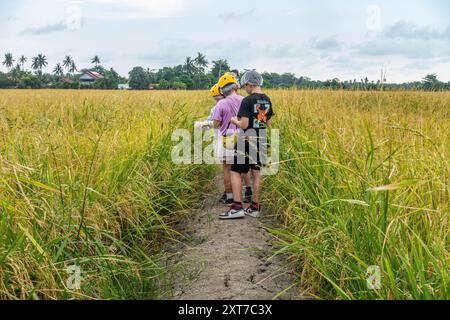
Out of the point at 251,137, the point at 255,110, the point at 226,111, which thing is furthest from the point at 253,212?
the point at 226,111

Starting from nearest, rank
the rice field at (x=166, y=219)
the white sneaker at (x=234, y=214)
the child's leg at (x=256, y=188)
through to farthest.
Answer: the rice field at (x=166, y=219) < the white sneaker at (x=234, y=214) < the child's leg at (x=256, y=188)

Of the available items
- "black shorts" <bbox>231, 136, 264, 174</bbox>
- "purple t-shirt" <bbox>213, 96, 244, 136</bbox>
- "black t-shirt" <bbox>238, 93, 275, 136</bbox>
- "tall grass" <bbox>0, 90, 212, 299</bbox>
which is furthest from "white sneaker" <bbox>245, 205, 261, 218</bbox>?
"purple t-shirt" <bbox>213, 96, 244, 136</bbox>

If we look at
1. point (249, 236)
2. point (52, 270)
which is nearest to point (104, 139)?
point (249, 236)

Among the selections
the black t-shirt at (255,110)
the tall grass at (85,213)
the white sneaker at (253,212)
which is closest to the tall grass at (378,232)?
the white sneaker at (253,212)

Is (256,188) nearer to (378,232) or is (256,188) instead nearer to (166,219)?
(166,219)

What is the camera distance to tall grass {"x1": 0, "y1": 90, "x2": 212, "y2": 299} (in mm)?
2268

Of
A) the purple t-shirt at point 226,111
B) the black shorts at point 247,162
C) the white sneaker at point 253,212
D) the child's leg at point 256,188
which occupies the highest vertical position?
the purple t-shirt at point 226,111

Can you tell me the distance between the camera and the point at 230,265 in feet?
10.2

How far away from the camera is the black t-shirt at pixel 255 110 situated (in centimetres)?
425

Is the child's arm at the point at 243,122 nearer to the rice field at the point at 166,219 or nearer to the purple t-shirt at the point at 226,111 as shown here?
the purple t-shirt at the point at 226,111

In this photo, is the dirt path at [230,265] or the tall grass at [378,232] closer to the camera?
the tall grass at [378,232]

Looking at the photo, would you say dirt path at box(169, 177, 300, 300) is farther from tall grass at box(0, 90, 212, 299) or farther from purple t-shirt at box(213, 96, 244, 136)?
purple t-shirt at box(213, 96, 244, 136)

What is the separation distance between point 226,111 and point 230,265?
2050 mm

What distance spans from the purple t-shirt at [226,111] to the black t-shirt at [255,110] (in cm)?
46
